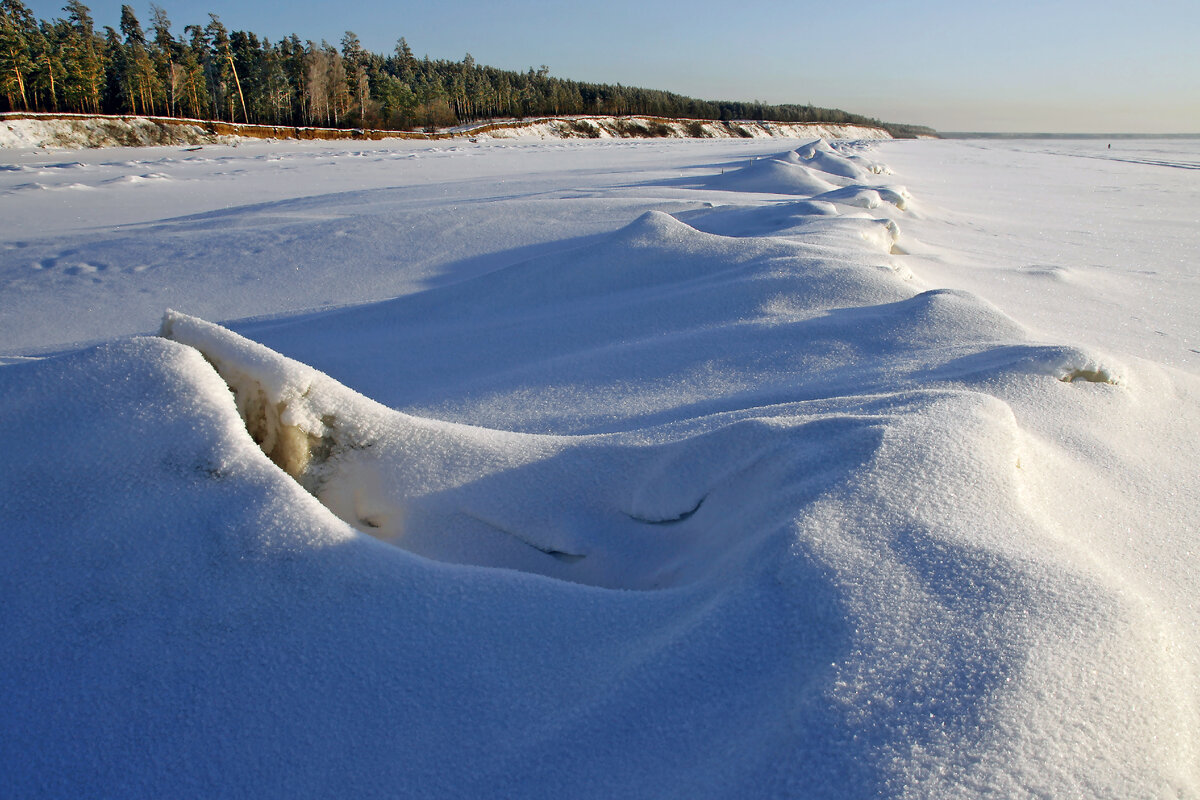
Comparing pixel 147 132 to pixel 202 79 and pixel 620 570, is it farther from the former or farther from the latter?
pixel 620 570

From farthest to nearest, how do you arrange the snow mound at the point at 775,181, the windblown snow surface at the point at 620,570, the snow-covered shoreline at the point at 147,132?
the snow-covered shoreline at the point at 147,132 < the snow mound at the point at 775,181 < the windblown snow surface at the point at 620,570

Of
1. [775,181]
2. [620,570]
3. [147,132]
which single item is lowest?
[620,570]

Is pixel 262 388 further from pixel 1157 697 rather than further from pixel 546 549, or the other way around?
pixel 1157 697

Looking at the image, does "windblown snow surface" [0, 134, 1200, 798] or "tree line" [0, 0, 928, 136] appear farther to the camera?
"tree line" [0, 0, 928, 136]

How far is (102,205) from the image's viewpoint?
7098 mm

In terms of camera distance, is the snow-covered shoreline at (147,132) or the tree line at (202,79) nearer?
the snow-covered shoreline at (147,132)

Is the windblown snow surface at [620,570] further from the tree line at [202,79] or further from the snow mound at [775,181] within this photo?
the tree line at [202,79]

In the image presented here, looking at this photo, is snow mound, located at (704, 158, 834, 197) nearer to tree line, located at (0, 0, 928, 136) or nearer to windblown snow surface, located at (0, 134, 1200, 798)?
windblown snow surface, located at (0, 134, 1200, 798)

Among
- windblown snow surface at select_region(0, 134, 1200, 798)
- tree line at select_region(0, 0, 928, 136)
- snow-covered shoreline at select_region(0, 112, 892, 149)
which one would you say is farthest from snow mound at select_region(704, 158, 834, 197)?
tree line at select_region(0, 0, 928, 136)

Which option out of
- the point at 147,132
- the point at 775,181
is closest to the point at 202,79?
the point at 147,132

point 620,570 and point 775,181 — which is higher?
point 775,181

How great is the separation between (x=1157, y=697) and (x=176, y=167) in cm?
1492

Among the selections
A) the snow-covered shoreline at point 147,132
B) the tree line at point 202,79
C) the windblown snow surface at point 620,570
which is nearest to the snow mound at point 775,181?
the windblown snow surface at point 620,570

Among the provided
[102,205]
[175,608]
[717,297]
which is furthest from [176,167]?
[175,608]
